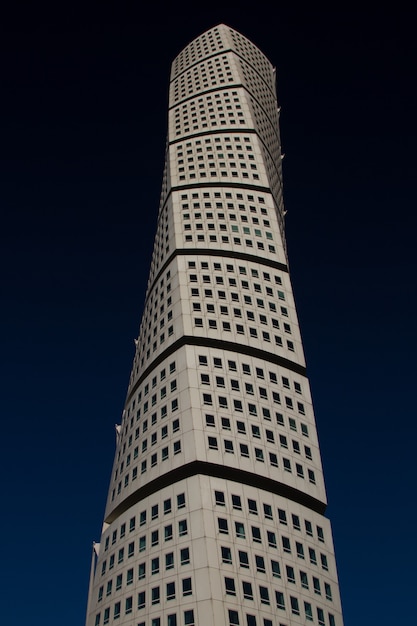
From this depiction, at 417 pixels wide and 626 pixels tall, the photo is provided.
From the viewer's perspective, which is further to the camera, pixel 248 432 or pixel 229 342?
pixel 229 342

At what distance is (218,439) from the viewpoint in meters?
41.8

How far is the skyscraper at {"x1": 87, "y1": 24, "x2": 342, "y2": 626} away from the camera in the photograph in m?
35.7

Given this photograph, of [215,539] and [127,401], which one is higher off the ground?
[127,401]

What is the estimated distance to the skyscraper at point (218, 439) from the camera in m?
35.7

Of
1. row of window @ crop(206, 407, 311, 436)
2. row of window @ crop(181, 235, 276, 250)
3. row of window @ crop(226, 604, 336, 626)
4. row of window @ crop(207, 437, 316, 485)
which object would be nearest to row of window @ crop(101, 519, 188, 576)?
row of window @ crop(226, 604, 336, 626)

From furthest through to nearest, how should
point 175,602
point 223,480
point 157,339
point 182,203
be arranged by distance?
point 182,203, point 157,339, point 223,480, point 175,602

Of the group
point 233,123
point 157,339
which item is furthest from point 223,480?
point 233,123

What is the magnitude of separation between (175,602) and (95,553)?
1433cm

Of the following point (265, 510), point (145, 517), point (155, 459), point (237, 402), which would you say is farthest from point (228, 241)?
point (145, 517)

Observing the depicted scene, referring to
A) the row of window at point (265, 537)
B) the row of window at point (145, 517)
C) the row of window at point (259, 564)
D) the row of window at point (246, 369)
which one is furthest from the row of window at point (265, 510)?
the row of window at point (246, 369)

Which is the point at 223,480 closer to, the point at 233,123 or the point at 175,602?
the point at 175,602

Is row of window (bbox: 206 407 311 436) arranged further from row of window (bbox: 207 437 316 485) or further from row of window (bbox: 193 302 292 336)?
row of window (bbox: 193 302 292 336)

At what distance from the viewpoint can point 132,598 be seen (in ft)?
120

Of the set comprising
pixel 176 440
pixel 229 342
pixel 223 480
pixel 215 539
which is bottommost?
pixel 215 539
